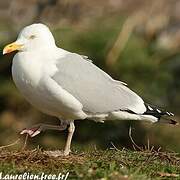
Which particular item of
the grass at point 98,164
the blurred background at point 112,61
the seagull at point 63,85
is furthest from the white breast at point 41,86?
the blurred background at point 112,61

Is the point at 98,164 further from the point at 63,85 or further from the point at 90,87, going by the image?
the point at 90,87

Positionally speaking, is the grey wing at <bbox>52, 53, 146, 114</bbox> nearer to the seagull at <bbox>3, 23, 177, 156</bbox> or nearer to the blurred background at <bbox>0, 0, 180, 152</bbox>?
the seagull at <bbox>3, 23, 177, 156</bbox>

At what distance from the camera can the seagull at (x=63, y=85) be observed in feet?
23.6

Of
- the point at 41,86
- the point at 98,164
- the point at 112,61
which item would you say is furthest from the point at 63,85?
the point at 112,61

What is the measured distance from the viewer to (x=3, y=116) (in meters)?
16.0

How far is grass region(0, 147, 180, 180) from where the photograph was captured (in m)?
5.90

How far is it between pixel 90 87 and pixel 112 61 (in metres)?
8.48

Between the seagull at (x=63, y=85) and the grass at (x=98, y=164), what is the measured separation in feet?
1.66

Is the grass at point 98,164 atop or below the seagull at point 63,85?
below

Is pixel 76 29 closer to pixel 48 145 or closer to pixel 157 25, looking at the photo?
pixel 157 25

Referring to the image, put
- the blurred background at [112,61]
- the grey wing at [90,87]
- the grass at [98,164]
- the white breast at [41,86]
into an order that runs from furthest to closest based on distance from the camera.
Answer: the blurred background at [112,61] → the grey wing at [90,87] → the white breast at [41,86] → the grass at [98,164]

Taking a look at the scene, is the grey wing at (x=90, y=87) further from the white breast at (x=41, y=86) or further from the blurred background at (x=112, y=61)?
the blurred background at (x=112, y=61)

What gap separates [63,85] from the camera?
24.0ft

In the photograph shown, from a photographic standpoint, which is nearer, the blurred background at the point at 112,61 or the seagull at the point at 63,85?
the seagull at the point at 63,85
